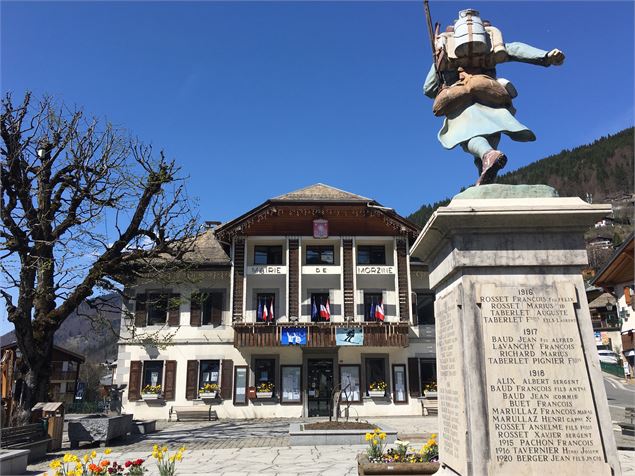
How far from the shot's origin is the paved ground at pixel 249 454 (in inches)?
356

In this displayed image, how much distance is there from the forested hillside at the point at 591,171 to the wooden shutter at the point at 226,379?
10853cm

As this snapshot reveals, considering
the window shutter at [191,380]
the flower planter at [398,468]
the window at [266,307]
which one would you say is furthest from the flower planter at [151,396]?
the flower planter at [398,468]

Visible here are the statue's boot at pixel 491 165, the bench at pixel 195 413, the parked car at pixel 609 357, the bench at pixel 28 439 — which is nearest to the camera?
the statue's boot at pixel 491 165

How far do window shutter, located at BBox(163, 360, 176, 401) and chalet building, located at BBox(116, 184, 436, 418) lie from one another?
0.17 ft

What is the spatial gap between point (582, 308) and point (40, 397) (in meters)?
14.8

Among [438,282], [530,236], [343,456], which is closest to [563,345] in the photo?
[530,236]

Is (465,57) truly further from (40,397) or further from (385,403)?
(385,403)

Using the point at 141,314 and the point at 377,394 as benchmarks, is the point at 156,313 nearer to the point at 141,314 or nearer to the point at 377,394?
the point at 141,314

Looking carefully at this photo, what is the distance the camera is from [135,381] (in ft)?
83.7

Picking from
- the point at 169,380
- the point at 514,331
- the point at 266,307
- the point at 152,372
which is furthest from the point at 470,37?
the point at 152,372

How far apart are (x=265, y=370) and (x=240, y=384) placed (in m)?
1.41

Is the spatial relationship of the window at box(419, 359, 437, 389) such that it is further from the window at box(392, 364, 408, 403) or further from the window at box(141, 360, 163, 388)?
the window at box(141, 360, 163, 388)

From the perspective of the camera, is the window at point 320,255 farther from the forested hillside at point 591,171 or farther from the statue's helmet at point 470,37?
the forested hillside at point 591,171

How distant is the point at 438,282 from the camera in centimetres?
554
